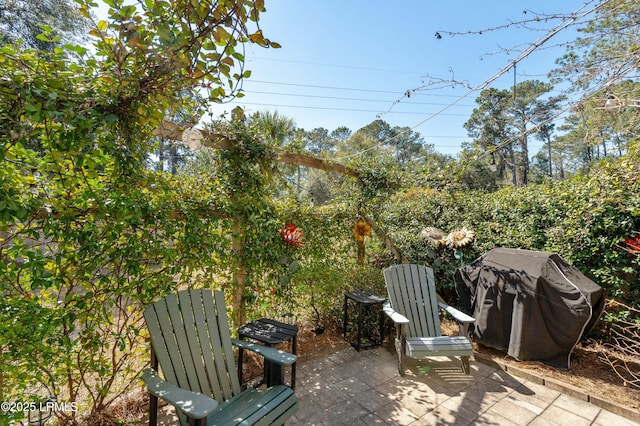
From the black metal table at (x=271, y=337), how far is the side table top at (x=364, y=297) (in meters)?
0.97

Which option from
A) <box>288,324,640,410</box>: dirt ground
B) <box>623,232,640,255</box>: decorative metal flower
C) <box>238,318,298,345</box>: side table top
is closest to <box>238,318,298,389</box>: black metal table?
<box>238,318,298,345</box>: side table top

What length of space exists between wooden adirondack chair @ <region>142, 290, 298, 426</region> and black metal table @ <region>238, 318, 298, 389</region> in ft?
0.22

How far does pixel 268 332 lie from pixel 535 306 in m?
2.50

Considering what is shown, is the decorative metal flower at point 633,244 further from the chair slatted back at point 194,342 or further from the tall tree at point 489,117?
the tall tree at point 489,117

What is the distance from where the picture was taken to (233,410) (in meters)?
1.56

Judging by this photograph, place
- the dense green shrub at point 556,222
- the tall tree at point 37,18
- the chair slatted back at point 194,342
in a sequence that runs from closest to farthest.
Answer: the chair slatted back at point 194,342 → the dense green shrub at point 556,222 → the tall tree at point 37,18

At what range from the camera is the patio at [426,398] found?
79.0 inches

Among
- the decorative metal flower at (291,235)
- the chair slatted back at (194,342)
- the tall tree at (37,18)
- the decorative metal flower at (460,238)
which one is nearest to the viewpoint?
the chair slatted back at (194,342)

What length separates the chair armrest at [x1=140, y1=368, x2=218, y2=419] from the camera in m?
1.21

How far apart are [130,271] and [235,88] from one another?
1333mm

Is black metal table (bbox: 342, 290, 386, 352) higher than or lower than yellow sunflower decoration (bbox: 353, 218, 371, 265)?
lower

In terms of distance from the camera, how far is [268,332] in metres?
2.18

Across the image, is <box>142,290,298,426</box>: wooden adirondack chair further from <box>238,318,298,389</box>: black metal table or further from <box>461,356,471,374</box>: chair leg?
<box>461,356,471,374</box>: chair leg

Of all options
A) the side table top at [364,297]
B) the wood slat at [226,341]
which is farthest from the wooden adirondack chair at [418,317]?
the wood slat at [226,341]
